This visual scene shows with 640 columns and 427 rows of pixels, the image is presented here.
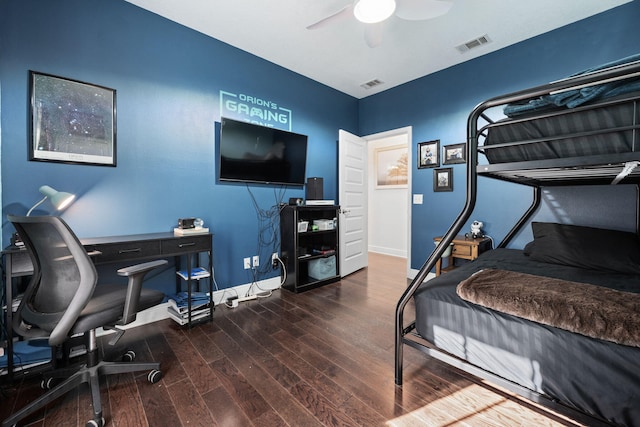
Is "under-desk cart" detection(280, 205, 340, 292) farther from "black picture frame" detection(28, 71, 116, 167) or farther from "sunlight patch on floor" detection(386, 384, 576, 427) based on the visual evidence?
"sunlight patch on floor" detection(386, 384, 576, 427)

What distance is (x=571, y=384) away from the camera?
3.20ft

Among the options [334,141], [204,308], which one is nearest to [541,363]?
[204,308]

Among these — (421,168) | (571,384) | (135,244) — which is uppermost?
(421,168)

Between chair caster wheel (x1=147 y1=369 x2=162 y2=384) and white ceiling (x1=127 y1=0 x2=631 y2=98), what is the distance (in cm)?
273

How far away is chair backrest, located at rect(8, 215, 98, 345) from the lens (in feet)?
3.99

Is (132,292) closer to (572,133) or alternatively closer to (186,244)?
(186,244)

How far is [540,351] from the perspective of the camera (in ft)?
3.43

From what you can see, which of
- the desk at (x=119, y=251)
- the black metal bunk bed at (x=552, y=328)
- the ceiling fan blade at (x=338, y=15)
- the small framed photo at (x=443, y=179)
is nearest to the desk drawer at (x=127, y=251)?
the desk at (x=119, y=251)

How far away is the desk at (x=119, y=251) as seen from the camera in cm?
149

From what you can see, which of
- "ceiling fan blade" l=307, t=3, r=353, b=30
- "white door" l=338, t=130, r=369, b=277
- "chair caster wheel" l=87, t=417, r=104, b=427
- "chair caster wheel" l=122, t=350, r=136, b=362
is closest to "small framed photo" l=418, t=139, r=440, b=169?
"white door" l=338, t=130, r=369, b=277

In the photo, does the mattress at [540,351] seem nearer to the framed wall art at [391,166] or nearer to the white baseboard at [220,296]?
the white baseboard at [220,296]

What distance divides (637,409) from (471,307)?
1.78 feet

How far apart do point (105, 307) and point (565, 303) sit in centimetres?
218

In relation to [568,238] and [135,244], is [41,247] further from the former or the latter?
[568,238]
